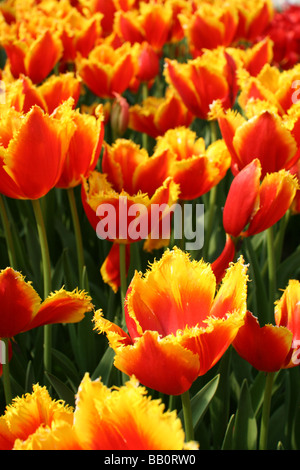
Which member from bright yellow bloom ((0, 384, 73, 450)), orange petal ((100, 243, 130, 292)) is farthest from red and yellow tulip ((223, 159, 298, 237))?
bright yellow bloom ((0, 384, 73, 450))

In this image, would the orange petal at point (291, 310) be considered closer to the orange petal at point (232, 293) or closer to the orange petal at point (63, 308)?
the orange petal at point (232, 293)

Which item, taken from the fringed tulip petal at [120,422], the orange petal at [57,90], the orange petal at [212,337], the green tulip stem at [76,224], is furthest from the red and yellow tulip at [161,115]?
the fringed tulip petal at [120,422]

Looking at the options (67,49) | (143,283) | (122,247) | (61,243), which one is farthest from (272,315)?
(67,49)

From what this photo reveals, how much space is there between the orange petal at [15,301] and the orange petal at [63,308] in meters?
0.02

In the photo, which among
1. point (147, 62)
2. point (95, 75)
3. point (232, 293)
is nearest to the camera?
point (232, 293)

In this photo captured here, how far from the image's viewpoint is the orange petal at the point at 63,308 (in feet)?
2.77

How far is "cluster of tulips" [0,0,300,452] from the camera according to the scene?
655 mm

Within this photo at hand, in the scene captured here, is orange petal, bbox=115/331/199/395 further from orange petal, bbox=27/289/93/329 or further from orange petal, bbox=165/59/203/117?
orange petal, bbox=165/59/203/117

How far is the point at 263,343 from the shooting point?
77 cm

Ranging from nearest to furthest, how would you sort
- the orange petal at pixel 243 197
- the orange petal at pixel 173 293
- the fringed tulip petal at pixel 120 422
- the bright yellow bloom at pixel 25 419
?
1. the fringed tulip petal at pixel 120 422
2. the bright yellow bloom at pixel 25 419
3. the orange petal at pixel 173 293
4. the orange petal at pixel 243 197

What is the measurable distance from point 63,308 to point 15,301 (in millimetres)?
66

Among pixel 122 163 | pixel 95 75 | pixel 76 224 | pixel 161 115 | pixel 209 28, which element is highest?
pixel 209 28

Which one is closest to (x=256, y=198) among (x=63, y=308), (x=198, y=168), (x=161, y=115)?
(x=198, y=168)

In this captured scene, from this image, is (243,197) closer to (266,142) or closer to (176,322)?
(266,142)
